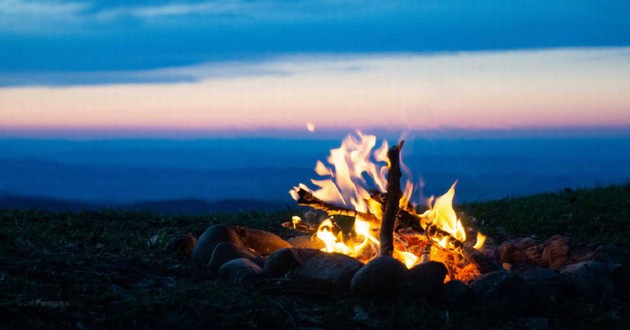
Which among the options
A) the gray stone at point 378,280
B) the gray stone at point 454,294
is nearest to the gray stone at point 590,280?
the gray stone at point 454,294

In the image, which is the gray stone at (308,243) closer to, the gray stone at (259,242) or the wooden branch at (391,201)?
the gray stone at (259,242)

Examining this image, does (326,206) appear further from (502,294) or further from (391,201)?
(502,294)

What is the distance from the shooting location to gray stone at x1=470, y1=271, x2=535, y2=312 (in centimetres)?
562

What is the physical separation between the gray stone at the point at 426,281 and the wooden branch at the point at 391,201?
0.80 m

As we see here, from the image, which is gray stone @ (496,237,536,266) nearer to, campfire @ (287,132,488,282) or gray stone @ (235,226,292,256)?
campfire @ (287,132,488,282)

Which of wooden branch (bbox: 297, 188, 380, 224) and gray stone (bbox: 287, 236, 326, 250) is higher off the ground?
wooden branch (bbox: 297, 188, 380, 224)

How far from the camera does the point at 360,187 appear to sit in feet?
24.1

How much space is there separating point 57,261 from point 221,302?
5.90ft

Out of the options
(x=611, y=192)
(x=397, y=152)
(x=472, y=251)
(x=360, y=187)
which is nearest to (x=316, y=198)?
(x=360, y=187)

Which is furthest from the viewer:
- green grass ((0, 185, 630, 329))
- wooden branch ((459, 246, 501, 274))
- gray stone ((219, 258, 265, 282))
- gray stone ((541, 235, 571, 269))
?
gray stone ((541, 235, 571, 269))

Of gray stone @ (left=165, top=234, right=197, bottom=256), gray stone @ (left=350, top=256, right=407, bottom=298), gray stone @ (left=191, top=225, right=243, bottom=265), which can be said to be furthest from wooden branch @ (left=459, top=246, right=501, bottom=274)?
gray stone @ (left=165, top=234, right=197, bottom=256)

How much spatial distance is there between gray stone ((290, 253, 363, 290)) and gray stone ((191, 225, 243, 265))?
4.23ft

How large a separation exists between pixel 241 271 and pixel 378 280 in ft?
4.21

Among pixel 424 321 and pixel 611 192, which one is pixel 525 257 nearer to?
pixel 424 321
